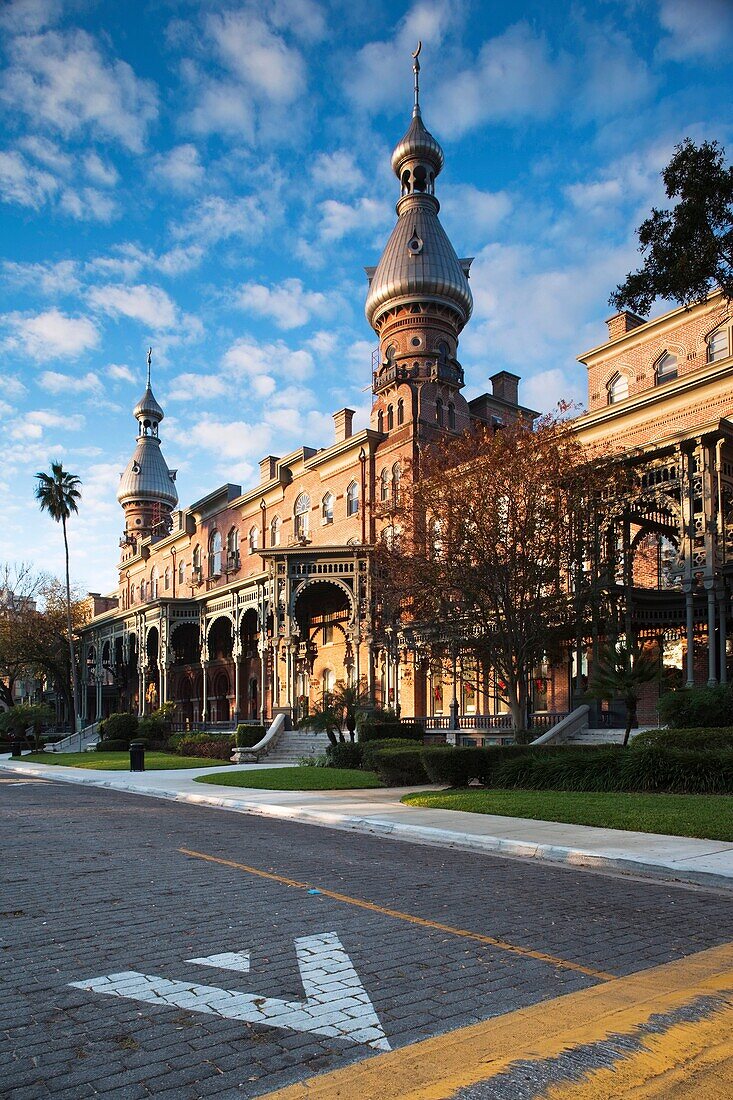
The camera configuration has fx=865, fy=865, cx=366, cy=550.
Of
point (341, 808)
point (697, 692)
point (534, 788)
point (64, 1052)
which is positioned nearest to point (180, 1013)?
point (64, 1052)

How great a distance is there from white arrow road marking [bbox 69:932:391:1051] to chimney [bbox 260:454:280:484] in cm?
4763

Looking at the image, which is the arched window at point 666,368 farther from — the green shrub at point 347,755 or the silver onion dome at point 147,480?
the silver onion dome at point 147,480

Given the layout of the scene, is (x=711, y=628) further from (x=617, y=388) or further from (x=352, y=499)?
(x=352, y=499)

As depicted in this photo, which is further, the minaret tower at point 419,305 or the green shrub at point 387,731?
the minaret tower at point 419,305

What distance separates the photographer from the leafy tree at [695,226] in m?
14.9

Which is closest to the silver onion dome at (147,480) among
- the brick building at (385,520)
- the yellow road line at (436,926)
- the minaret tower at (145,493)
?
the minaret tower at (145,493)

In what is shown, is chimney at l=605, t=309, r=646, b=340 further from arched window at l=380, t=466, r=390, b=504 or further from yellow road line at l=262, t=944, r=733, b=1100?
yellow road line at l=262, t=944, r=733, b=1100

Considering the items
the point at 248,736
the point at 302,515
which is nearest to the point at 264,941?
the point at 248,736

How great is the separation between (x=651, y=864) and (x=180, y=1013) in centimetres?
632

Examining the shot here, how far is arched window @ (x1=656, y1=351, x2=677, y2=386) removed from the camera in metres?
33.9

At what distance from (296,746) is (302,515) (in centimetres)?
1976

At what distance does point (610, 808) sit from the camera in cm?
1369

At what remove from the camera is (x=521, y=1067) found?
4102 millimetres

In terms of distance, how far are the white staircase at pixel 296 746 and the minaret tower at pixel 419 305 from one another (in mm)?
17378
